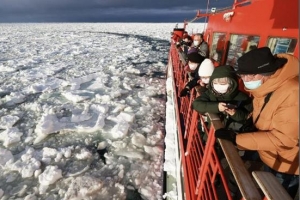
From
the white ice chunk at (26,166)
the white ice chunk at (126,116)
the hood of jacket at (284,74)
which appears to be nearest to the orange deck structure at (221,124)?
the hood of jacket at (284,74)

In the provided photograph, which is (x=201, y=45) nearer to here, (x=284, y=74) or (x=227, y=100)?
(x=227, y=100)

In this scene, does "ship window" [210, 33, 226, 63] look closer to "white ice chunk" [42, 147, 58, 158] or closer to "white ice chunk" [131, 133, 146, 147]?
"white ice chunk" [131, 133, 146, 147]

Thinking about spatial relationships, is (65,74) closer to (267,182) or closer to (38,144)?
(38,144)

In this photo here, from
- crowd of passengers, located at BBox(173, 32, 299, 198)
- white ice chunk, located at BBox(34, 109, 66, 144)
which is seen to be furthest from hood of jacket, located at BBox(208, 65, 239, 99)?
white ice chunk, located at BBox(34, 109, 66, 144)

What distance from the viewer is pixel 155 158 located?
4.36 meters

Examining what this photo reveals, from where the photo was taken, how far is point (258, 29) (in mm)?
4098

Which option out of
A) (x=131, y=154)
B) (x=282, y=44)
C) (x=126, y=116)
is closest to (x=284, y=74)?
(x=282, y=44)

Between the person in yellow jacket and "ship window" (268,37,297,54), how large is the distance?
200cm

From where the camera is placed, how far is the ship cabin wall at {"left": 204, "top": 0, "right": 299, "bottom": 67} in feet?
10.5

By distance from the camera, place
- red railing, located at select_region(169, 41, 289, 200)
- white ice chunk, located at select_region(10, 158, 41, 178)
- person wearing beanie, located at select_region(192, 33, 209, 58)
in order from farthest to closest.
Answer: person wearing beanie, located at select_region(192, 33, 209, 58), white ice chunk, located at select_region(10, 158, 41, 178), red railing, located at select_region(169, 41, 289, 200)

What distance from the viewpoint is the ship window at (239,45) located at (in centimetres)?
431

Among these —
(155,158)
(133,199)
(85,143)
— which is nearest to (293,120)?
(133,199)

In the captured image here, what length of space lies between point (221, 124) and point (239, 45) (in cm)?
400

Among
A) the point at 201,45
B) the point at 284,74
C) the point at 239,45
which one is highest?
the point at 284,74
